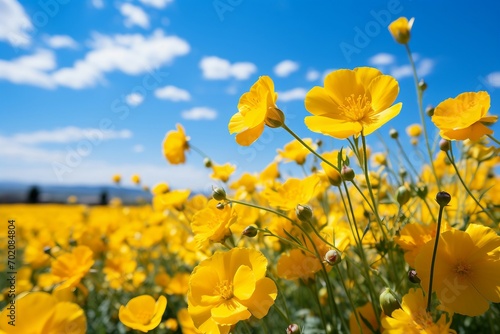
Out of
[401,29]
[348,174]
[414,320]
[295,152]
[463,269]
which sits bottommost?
[414,320]

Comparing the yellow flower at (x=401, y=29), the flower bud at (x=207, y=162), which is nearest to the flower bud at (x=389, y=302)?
the yellow flower at (x=401, y=29)

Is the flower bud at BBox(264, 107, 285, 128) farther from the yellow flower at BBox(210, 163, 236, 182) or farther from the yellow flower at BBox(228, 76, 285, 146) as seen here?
the yellow flower at BBox(210, 163, 236, 182)

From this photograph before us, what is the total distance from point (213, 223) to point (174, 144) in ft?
2.80

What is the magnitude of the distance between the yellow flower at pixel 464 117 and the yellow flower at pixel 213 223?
0.56m

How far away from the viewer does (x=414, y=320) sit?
2.42 feet

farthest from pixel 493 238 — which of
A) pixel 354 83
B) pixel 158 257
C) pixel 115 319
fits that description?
pixel 158 257

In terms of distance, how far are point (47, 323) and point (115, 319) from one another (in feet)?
5.62

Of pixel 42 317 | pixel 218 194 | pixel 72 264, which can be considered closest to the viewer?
pixel 42 317

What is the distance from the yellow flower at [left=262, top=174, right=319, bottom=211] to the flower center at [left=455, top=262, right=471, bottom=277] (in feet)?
1.43

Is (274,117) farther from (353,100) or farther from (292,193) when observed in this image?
(292,193)

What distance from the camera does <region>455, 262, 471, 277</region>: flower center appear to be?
0.79 metres

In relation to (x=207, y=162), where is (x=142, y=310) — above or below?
below

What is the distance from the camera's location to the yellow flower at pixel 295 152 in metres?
1.60

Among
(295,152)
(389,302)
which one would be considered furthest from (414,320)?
(295,152)
